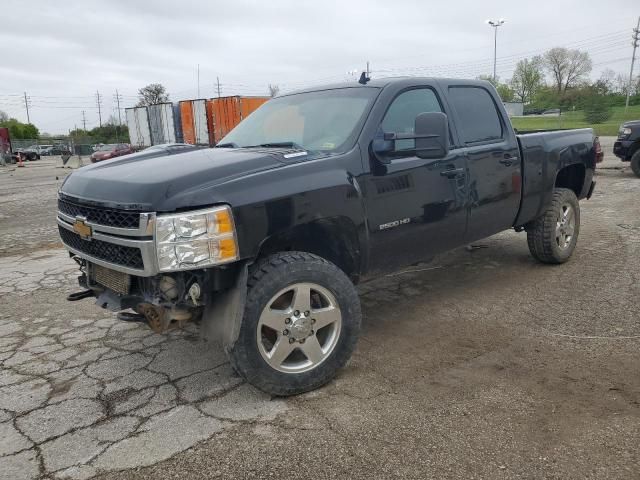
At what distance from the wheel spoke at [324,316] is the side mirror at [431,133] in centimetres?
125

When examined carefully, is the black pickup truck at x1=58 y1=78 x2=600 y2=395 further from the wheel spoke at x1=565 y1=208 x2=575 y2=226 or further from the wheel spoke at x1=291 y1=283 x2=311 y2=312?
the wheel spoke at x1=565 y1=208 x2=575 y2=226

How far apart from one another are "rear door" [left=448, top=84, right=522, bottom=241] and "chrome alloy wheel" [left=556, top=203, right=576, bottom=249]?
0.95m

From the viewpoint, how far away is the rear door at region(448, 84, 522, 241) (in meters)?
4.31

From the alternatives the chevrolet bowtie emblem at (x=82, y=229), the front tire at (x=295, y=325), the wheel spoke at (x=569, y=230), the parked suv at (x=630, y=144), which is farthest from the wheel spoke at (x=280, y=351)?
the parked suv at (x=630, y=144)

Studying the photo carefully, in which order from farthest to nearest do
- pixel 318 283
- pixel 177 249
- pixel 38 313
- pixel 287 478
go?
pixel 38 313, pixel 318 283, pixel 177 249, pixel 287 478

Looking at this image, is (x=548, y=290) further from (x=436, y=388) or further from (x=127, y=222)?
(x=127, y=222)

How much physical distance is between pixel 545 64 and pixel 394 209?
90142 mm

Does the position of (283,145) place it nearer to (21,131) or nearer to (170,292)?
(170,292)

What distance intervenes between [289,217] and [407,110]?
1491mm

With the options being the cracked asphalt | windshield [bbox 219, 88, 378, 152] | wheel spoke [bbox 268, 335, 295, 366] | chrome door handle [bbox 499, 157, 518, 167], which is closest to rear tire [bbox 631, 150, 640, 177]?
the cracked asphalt

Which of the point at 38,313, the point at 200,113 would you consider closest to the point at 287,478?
the point at 38,313

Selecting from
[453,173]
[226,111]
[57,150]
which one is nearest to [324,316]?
[453,173]

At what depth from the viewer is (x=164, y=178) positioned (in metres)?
2.90

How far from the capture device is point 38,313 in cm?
471
